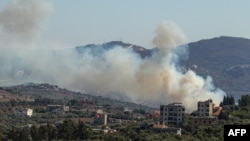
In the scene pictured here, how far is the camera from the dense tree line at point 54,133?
59344mm

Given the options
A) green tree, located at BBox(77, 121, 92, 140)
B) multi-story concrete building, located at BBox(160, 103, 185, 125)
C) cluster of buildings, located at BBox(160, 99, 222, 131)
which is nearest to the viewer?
green tree, located at BBox(77, 121, 92, 140)

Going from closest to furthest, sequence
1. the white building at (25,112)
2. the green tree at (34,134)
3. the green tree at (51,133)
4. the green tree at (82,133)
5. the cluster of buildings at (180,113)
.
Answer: the green tree at (34,134)
the green tree at (51,133)
the green tree at (82,133)
the cluster of buildings at (180,113)
the white building at (25,112)

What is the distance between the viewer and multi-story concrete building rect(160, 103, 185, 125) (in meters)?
77.4

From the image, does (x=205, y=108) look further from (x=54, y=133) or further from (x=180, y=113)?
(x=54, y=133)

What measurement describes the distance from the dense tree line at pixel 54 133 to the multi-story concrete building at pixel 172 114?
17.6 m

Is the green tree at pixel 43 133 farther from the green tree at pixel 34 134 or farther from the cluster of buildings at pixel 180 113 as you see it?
the cluster of buildings at pixel 180 113

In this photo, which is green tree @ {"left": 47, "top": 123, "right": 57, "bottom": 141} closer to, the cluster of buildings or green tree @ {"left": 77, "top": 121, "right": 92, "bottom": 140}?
green tree @ {"left": 77, "top": 121, "right": 92, "bottom": 140}

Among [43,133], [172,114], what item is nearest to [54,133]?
[43,133]

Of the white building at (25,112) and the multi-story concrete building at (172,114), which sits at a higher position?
the white building at (25,112)

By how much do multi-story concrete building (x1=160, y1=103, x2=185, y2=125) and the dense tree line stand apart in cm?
1760

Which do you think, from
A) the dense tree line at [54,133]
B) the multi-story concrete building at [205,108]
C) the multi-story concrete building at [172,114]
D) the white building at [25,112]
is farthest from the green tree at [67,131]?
the white building at [25,112]

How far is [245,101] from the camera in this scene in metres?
84.0

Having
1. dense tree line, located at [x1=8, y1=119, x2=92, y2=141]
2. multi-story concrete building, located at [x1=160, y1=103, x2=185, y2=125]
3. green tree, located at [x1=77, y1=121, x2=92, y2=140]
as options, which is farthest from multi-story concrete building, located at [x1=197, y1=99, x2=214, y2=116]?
green tree, located at [x1=77, y1=121, x2=92, y2=140]

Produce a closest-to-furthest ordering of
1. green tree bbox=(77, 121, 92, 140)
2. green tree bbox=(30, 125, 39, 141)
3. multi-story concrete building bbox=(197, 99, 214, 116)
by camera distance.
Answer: green tree bbox=(30, 125, 39, 141) → green tree bbox=(77, 121, 92, 140) → multi-story concrete building bbox=(197, 99, 214, 116)
